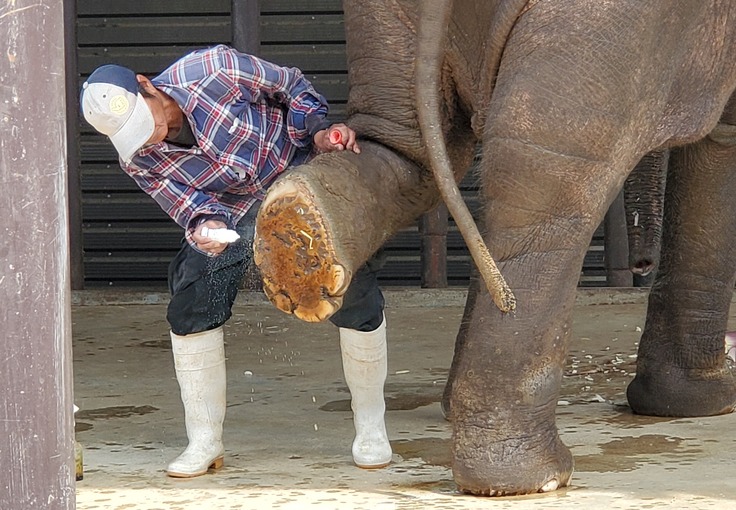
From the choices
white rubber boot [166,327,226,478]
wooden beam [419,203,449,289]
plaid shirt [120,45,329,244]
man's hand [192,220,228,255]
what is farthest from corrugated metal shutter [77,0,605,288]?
man's hand [192,220,228,255]

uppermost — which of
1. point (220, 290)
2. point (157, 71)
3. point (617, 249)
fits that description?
point (157, 71)

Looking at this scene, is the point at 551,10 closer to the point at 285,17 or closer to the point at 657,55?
the point at 657,55

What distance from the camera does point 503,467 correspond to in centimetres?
404

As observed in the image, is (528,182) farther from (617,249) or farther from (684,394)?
(617,249)

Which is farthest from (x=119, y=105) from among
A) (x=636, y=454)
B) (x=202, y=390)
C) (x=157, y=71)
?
(x=157, y=71)

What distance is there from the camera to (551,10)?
4.01 metres

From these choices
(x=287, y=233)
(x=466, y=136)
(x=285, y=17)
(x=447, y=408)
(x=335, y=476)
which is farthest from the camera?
(x=285, y=17)

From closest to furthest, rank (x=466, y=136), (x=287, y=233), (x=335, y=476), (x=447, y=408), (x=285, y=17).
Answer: (x=287, y=233) < (x=335, y=476) < (x=466, y=136) < (x=447, y=408) < (x=285, y=17)

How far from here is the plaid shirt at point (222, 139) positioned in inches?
173

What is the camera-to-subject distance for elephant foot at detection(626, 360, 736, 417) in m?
5.16

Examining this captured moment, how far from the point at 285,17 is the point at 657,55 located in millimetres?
5240

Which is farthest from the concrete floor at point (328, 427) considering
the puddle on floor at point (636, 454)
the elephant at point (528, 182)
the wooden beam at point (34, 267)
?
the wooden beam at point (34, 267)

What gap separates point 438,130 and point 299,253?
0.44 meters

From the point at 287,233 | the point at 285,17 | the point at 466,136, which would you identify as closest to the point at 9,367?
the point at 287,233
